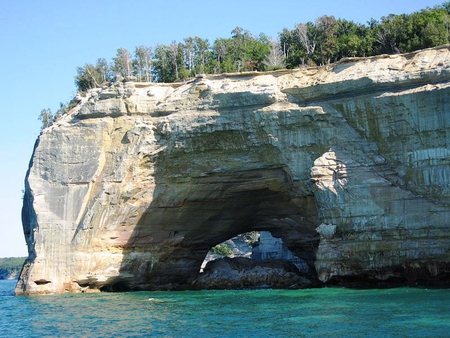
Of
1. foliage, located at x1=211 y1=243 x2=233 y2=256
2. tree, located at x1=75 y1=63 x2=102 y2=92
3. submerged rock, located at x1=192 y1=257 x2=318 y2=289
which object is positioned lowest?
foliage, located at x1=211 y1=243 x2=233 y2=256

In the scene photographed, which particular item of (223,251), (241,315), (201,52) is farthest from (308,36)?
(223,251)

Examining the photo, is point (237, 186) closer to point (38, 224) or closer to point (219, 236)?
point (219, 236)

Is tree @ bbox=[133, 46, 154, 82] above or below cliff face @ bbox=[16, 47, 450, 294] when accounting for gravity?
above

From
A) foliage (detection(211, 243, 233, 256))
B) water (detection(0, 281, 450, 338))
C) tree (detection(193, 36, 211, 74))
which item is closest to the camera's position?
water (detection(0, 281, 450, 338))

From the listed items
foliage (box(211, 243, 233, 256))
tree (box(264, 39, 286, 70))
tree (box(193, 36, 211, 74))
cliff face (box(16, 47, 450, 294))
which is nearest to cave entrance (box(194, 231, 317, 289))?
cliff face (box(16, 47, 450, 294))

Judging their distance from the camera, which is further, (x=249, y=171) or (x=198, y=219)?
(x=198, y=219)

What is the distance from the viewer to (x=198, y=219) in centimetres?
3166

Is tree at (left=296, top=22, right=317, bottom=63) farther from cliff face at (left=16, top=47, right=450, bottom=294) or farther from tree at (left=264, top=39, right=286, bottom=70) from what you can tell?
cliff face at (left=16, top=47, right=450, bottom=294)

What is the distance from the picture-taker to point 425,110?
981 inches

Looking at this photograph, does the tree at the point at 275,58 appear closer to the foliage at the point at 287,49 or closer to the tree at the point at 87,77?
the foliage at the point at 287,49

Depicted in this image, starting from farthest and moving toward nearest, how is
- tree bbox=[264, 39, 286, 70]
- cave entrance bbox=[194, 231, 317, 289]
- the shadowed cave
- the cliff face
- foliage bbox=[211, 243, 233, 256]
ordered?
foliage bbox=[211, 243, 233, 256] → tree bbox=[264, 39, 286, 70] → cave entrance bbox=[194, 231, 317, 289] → the shadowed cave → the cliff face

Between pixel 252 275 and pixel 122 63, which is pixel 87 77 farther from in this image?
pixel 252 275

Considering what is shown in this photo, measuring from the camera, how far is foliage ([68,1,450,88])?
1470 inches

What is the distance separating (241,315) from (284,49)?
27.5 metres
